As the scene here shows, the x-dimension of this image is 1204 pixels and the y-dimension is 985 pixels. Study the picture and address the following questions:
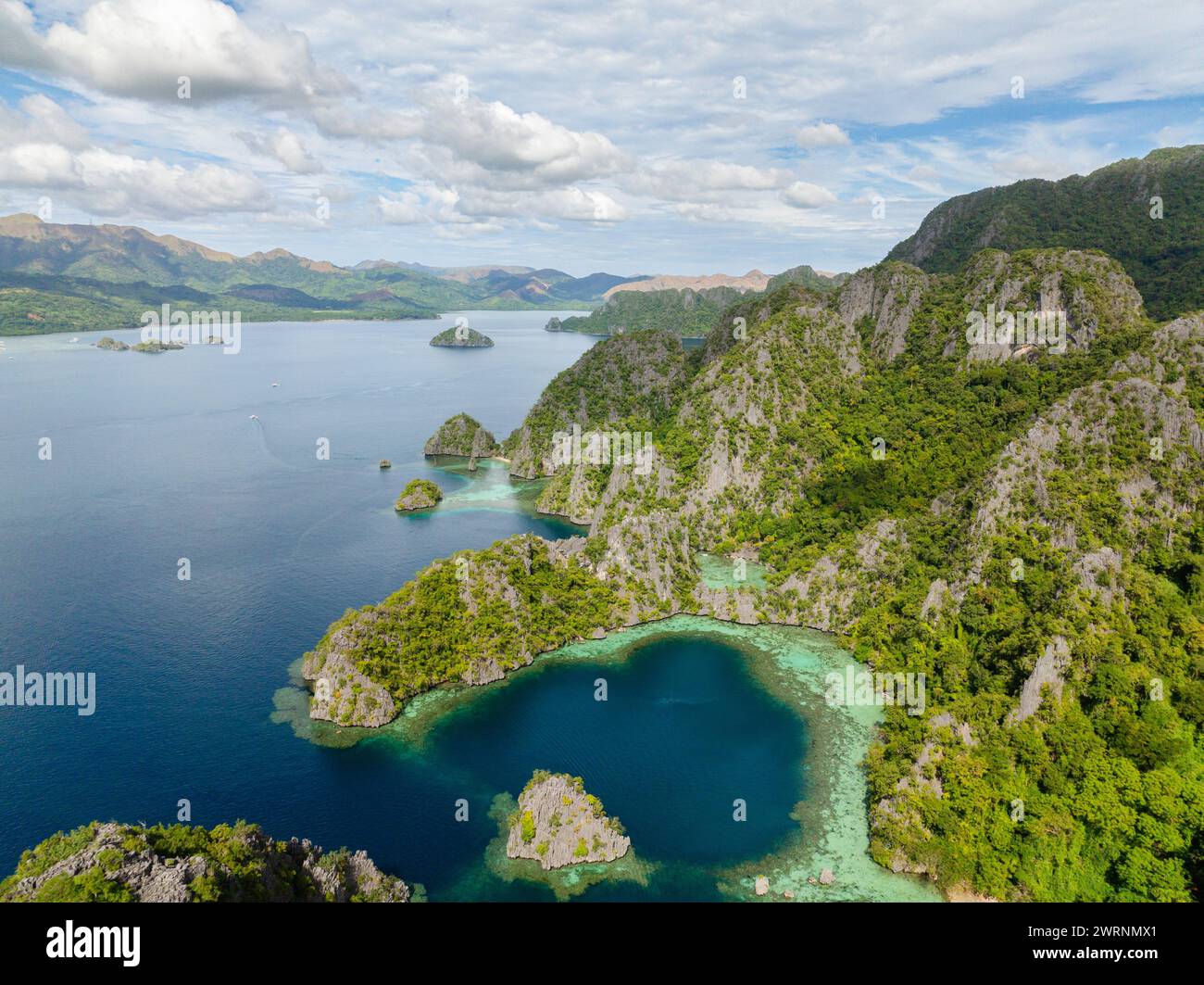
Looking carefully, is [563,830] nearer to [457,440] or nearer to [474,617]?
[474,617]

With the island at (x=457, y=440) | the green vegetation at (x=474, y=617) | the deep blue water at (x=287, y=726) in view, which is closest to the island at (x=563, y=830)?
the deep blue water at (x=287, y=726)

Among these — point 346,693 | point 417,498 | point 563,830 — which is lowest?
point 563,830

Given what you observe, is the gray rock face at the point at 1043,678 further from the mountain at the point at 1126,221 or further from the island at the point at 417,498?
the mountain at the point at 1126,221

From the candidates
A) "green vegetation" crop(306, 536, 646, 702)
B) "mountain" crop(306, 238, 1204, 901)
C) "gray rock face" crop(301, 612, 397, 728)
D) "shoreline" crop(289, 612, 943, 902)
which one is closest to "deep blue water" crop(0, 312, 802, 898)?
"shoreline" crop(289, 612, 943, 902)

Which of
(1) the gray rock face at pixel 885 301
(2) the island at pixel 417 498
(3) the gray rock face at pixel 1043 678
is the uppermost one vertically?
(1) the gray rock face at pixel 885 301

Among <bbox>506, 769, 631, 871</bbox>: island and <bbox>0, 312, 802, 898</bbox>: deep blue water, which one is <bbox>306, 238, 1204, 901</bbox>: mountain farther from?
<bbox>506, 769, 631, 871</bbox>: island

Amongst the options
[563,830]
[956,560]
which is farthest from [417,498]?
[956,560]
